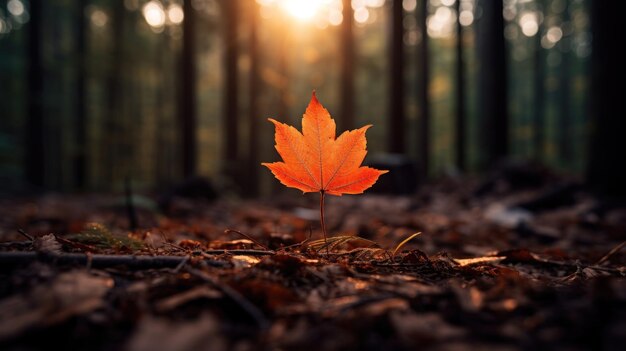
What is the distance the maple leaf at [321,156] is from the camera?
4.17ft

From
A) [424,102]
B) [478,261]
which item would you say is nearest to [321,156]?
[478,261]

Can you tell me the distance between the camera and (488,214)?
16.5 feet

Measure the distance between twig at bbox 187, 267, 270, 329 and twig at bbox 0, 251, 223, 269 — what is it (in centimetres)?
18

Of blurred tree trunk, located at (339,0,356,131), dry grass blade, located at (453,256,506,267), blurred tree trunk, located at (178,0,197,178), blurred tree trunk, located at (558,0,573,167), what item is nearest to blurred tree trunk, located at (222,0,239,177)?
blurred tree trunk, located at (178,0,197,178)

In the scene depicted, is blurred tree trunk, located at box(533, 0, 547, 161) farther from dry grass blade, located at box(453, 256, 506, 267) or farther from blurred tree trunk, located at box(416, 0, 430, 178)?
dry grass blade, located at box(453, 256, 506, 267)

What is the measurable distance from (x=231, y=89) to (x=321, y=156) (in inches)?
402

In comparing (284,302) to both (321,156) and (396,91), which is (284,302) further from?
(396,91)

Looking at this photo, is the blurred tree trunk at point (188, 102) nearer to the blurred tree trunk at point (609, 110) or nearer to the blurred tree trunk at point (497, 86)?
the blurred tree trunk at point (497, 86)

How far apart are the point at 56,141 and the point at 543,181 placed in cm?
2478

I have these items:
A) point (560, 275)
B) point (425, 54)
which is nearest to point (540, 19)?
point (425, 54)

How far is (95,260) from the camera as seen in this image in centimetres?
118

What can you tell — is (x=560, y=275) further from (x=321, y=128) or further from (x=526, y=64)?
(x=526, y=64)

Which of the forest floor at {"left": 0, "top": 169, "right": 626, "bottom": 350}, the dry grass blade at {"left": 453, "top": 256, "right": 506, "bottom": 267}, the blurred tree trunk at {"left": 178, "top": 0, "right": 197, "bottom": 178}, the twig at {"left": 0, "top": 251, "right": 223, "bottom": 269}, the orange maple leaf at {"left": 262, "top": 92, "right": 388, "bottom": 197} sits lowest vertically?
the dry grass blade at {"left": 453, "top": 256, "right": 506, "bottom": 267}

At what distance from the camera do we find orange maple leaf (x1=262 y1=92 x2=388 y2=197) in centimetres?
127
